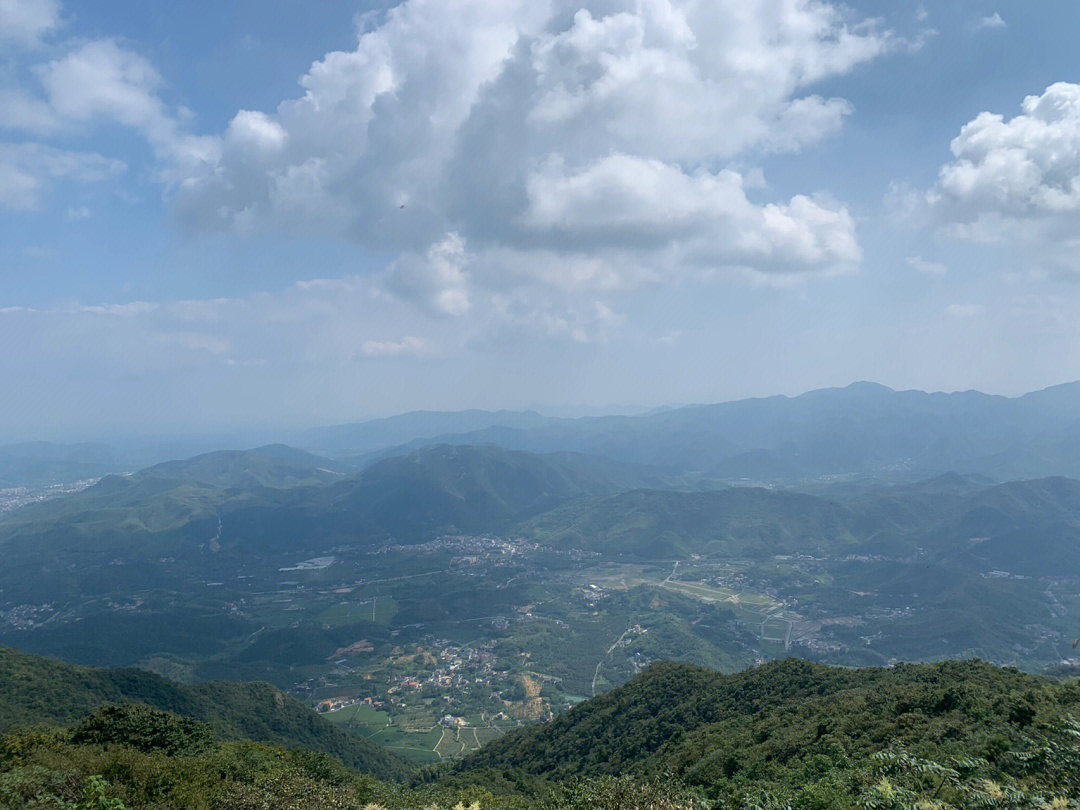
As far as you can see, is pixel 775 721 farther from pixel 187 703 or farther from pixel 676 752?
pixel 187 703

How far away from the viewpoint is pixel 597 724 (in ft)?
177

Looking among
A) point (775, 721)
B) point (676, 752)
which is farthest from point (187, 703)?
point (775, 721)

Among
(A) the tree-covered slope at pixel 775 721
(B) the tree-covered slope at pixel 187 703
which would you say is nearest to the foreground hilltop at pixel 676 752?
(A) the tree-covered slope at pixel 775 721

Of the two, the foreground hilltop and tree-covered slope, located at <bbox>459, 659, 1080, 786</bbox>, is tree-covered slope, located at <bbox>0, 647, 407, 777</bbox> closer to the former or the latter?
the foreground hilltop

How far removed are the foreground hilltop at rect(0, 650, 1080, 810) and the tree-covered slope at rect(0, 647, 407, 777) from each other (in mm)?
428

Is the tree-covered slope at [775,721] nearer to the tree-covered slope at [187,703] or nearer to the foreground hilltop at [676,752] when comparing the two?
the foreground hilltop at [676,752]

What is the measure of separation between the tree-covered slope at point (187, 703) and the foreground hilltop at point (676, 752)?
0.43m

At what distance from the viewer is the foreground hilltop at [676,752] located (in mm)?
15719

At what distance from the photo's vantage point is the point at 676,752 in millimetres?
39062

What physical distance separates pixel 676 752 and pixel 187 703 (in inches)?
2401

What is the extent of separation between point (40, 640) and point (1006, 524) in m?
281

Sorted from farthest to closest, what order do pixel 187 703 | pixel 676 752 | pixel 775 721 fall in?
pixel 187 703 → pixel 676 752 → pixel 775 721

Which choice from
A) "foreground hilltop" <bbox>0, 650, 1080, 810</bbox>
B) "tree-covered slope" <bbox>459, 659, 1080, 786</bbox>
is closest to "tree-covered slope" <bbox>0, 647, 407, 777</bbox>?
"foreground hilltop" <bbox>0, 650, 1080, 810</bbox>

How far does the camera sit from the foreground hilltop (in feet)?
51.6
